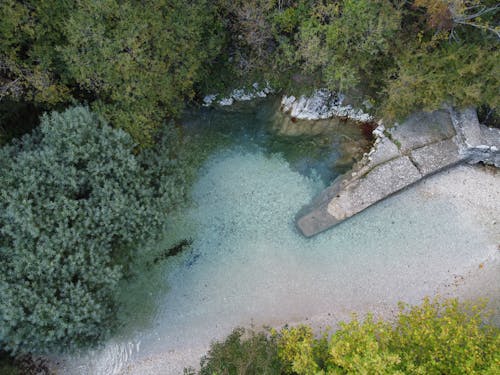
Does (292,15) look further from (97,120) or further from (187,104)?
(97,120)

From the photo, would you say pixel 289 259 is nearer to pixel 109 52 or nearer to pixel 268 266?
pixel 268 266

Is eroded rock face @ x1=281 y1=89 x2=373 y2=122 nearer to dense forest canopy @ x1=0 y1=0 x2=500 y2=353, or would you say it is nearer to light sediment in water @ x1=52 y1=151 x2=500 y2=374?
dense forest canopy @ x1=0 y1=0 x2=500 y2=353

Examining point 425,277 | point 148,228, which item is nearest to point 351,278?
point 425,277

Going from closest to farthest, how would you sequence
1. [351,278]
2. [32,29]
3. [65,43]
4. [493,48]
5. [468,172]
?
[32,29], [65,43], [493,48], [351,278], [468,172]

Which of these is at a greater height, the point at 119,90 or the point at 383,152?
the point at 119,90

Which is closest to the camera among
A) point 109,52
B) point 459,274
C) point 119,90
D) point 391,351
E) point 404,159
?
point 391,351

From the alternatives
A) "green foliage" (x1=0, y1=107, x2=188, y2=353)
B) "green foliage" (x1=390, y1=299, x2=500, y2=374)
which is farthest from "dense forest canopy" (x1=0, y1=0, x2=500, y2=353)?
"green foliage" (x1=390, y1=299, x2=500, y2=374)

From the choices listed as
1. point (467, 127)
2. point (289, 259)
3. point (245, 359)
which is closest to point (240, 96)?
point (289, 259)
